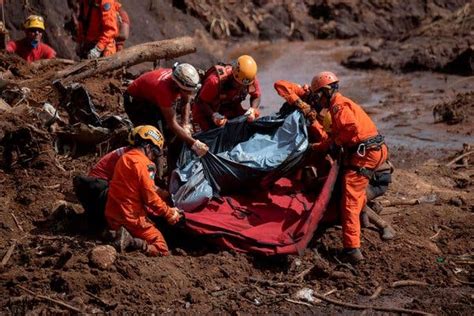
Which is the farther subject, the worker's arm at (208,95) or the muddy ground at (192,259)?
the worker's arm at (208,95)

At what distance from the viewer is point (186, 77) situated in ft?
24.8

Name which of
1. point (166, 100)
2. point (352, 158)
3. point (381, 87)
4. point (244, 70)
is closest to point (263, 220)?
point (352, 158)

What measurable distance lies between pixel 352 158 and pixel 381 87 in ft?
34.1

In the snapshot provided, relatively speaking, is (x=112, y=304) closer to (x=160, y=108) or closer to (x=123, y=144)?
(x=160, y=108)

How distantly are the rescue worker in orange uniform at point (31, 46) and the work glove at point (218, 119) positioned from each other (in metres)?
4.09

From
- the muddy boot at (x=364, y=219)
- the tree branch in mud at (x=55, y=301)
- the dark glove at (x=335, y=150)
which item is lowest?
the muddy boot at (x=364, y=219)

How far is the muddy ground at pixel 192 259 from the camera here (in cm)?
647

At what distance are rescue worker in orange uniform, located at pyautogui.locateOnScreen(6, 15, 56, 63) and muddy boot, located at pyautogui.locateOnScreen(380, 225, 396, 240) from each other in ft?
19.7

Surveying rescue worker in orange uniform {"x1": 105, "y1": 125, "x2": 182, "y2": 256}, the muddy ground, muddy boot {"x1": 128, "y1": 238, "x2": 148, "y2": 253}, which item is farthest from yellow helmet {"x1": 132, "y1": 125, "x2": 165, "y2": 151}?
the muddy ground

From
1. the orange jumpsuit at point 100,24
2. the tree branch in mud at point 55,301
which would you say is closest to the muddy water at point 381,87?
the orange jumpsuit at point 100,24

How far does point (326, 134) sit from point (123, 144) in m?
2.58

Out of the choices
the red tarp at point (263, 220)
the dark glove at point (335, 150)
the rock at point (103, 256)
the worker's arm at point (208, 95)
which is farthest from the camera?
the worker's arm at point (208, 95)

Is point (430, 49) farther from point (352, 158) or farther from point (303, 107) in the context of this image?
point (352, 158)

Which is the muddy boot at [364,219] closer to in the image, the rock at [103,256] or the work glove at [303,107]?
the work glove at [303,107]
